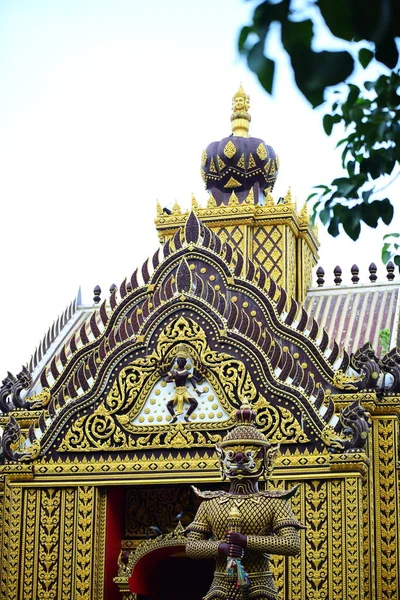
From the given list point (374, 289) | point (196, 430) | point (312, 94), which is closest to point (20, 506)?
point (196, 430)

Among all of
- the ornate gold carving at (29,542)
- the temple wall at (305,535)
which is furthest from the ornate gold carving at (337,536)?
the ornate gold carving at (29,542)

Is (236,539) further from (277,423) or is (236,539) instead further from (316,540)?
(277,423)

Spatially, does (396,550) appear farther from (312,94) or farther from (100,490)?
(312,94)

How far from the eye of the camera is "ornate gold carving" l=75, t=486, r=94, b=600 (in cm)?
1288

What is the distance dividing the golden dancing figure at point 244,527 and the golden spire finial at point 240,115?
359 inches

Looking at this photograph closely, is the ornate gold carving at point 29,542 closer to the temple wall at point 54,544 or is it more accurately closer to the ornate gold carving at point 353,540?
the temple wall at point 54,544

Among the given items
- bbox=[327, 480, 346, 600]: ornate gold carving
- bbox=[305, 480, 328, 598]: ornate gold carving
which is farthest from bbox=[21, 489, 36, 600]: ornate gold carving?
bbox=[327, 480, 346, 600]: ornate gold carving

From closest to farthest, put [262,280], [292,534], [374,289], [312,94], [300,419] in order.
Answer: [312,94] → [292,534] → [300,419] → [262,280] → [374,289]

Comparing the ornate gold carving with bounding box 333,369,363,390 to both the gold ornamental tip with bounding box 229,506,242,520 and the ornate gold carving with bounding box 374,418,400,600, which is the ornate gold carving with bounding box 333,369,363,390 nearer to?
the ornate gold carving with bounding box 374,418,400,600

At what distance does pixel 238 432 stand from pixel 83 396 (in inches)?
136

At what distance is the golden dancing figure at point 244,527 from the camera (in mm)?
9641

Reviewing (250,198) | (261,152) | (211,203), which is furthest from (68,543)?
(261,152)

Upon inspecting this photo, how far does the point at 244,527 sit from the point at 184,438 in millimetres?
3095

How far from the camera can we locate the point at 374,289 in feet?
58.3
